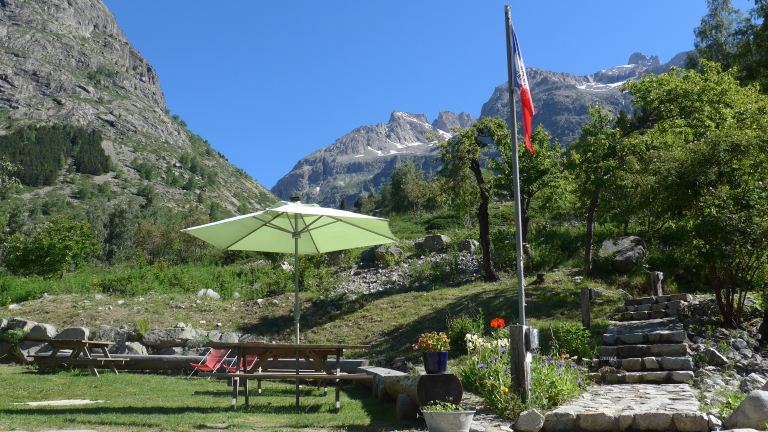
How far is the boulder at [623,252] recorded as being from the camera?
37.9 feet

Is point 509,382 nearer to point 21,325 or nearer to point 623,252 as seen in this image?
point 623,252

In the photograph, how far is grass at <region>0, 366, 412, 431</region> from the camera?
13.8 feet

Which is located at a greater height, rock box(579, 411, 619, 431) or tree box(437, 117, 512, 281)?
tree box(437, 117, 512, 281)

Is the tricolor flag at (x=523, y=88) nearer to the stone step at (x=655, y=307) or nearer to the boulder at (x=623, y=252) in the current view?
the stone step at (x=655, y=307)

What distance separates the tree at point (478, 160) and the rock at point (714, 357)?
20.9ft

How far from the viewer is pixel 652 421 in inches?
153

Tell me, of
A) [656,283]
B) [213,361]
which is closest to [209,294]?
[213,361]

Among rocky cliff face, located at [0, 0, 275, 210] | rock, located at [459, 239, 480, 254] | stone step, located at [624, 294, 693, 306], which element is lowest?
stone step, located at [624, 294, 693, 306]

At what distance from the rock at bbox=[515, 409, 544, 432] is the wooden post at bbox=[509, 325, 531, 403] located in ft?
1.12

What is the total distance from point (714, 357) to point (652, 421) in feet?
10.6

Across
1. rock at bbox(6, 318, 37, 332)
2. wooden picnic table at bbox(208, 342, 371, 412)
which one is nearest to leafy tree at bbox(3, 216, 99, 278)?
rock at bbox(6, 318, 37, 332)

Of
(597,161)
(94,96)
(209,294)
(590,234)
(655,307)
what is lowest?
(655,307)

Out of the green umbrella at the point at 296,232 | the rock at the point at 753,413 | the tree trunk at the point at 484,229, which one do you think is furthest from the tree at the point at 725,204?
the tree trunk at the point at 484,229

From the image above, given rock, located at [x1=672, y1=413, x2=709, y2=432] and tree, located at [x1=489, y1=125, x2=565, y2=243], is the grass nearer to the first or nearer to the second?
rock, located at [x1=672, y1=413, x2=709, y2=432]
